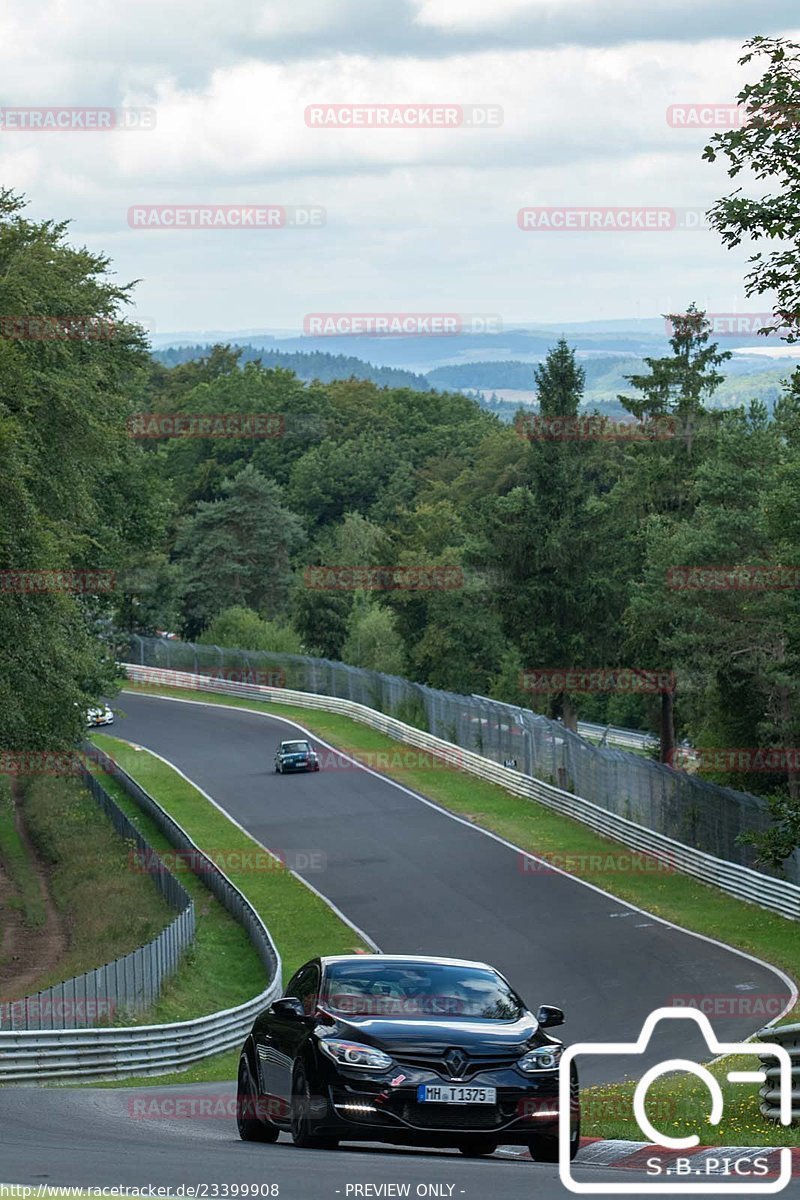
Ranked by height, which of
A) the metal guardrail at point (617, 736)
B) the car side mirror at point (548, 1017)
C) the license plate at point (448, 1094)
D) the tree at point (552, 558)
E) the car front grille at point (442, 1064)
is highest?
the tree at point (552, 558)

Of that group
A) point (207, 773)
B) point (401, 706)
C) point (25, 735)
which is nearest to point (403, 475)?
point (401, 706)

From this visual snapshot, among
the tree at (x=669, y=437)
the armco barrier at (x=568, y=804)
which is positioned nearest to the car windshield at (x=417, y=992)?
the armco barrier at (x=568, y=804)

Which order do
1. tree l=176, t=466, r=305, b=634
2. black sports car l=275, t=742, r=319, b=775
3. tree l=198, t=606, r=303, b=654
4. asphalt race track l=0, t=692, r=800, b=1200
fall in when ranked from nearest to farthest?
asphalt race track l=0, t=692, r=800, b=1200
black sports car l=275, t=742, r=319, b=775
tree l=198, t=606, r=303, b=654
tree l=176, t=466, r=305, b=634

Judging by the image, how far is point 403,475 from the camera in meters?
132

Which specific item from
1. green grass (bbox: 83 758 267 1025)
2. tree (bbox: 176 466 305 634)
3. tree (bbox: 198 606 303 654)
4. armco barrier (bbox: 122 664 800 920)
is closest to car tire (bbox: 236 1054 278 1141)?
green grass (bbox: 83 758 267 1025)

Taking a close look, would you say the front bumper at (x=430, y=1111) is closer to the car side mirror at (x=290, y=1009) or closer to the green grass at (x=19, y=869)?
the car side mirror at (x=290, y=1009)

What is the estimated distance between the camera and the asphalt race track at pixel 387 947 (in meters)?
9.54

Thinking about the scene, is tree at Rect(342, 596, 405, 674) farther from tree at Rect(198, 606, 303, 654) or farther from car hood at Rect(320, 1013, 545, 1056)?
car hood at Rect(320, 1013, 545, 1056)

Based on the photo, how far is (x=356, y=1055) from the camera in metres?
10.6

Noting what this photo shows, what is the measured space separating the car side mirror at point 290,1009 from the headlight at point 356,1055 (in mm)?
751

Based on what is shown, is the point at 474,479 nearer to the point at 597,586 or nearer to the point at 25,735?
the point at 597,586

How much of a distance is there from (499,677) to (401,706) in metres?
20.1

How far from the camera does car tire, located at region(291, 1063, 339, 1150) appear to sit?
10.7 meters

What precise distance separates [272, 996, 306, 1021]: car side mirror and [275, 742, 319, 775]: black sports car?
44226 millimetres
